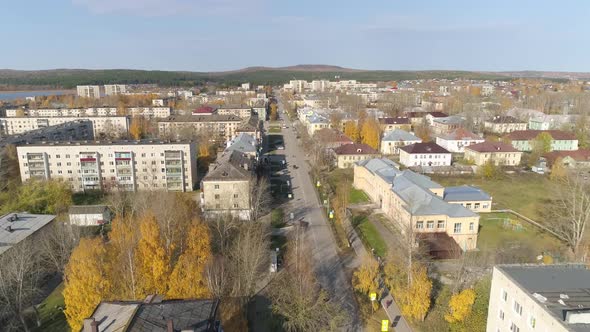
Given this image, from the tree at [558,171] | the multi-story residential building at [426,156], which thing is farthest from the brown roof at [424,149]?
the tree at [558,171]

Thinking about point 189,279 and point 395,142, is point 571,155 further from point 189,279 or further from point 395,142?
point 189,279

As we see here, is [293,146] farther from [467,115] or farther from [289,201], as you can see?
[467,115]

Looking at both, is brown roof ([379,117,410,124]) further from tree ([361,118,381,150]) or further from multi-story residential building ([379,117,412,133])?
tree ([361,118,381,150])

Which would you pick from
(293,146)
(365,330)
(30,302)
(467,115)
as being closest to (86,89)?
(293,146)

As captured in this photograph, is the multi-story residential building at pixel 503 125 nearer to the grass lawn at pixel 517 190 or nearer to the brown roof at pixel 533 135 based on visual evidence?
the brown roof at pixel 533 135

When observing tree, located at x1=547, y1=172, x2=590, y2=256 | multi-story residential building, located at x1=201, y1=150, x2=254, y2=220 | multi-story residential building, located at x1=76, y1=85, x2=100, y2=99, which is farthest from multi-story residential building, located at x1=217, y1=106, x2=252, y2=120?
multi-story residential building, located at x1=76, y1=85, x2=100, y2=99
